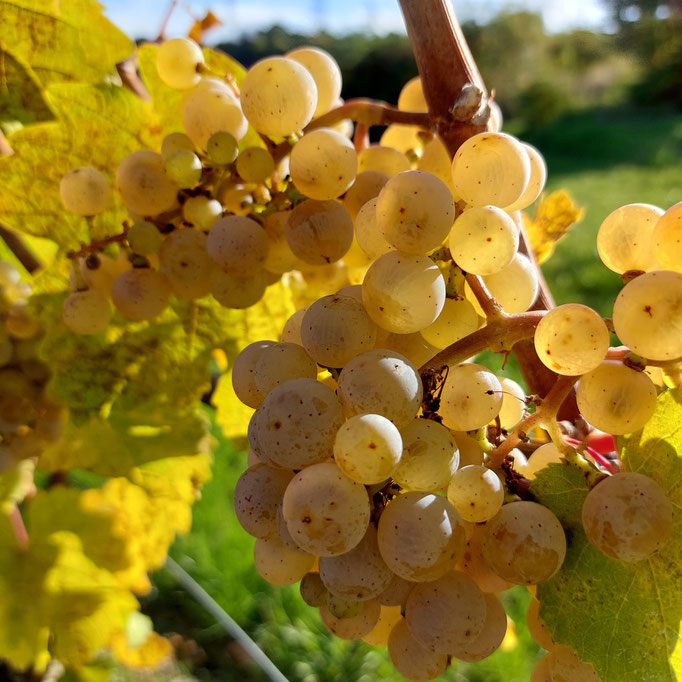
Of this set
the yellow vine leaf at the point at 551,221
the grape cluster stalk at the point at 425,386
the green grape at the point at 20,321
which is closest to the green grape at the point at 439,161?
the grape cluster stalk at the point at 425,386

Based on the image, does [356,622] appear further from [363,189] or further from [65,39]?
[65,39]

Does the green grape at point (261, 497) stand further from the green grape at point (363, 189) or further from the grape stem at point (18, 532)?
the grape stem at point (18, 532)

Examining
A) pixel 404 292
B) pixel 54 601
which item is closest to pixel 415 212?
pixel 404 292

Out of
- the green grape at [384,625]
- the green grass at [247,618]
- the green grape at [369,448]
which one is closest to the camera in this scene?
the green grape at [369,448]

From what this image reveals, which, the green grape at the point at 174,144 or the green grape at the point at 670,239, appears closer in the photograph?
the green grape at the point at 670,239

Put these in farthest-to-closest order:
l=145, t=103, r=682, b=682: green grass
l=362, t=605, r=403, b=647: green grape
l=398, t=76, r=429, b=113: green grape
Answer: l=145, t=103, r=682, b=682: green grass, l=398, t=76, r=429, b=113: green grape, l=362, t=605, r=403, b=647: green grape

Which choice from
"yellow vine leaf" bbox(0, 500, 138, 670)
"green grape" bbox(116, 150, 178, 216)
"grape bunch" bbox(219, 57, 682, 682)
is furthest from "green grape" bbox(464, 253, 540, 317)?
"yellow vine leaf" bbox(0, 500, 138, 670)

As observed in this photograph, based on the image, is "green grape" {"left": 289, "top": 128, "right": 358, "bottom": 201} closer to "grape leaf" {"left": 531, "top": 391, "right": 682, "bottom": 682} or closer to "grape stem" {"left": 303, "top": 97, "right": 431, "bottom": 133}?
"grape stem" {"left": 303, "top": 97, "right": 431, "bottom": 133}
